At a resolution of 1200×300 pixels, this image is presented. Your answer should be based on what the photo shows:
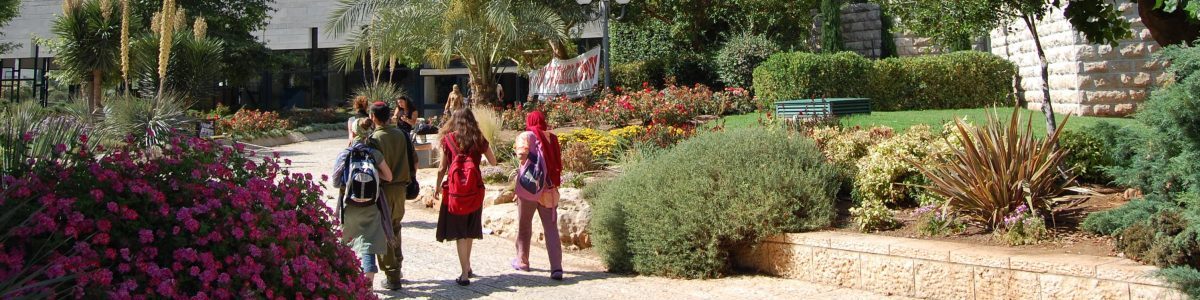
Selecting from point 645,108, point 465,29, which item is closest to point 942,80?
point 645,108

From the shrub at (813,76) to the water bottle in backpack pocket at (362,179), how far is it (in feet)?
41.8

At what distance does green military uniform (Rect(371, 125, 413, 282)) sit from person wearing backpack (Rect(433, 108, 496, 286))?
0.39m

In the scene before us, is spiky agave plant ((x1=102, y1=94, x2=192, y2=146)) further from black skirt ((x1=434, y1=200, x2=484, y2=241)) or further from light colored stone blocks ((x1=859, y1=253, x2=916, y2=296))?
light colored stone blocks ((x1=859, y1=253, x2=916, y2=296))

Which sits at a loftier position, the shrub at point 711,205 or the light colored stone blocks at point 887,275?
the shrub at point 711,205

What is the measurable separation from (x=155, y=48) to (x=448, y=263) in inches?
669

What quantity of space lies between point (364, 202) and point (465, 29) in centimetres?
1401

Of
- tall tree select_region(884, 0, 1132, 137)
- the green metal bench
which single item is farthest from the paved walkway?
the green metal bench

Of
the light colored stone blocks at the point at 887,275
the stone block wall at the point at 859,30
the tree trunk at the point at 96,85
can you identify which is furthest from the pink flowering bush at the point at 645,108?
the tree trunk at the point at 96,85

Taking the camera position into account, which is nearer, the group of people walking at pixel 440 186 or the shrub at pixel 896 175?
the group of people walking at pixel 440 186

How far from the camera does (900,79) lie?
1884 cm

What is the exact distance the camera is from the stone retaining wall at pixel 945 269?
5.82 metres

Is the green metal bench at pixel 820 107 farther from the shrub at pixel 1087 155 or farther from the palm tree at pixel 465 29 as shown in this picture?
the palm tree at pixel 465 29

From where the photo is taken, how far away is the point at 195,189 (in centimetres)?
421

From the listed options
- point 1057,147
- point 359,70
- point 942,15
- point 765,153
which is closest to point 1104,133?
point 1057,147
